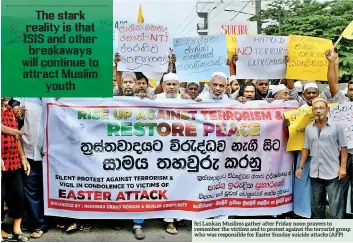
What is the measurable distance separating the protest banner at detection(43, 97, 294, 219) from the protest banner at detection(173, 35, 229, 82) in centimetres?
27

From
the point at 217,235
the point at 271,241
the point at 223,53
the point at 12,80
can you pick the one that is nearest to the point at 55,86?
the point at 12,80

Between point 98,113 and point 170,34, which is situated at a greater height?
point 170,34

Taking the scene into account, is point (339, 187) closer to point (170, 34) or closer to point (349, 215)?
point (349, 215)

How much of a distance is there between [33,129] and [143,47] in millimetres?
1182

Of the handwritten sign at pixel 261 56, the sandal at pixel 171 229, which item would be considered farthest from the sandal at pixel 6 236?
the handwritten sign at pixel 261 56

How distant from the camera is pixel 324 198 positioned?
491cm

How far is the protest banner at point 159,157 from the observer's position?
15.6ft

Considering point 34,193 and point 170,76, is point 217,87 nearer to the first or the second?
point 170,76

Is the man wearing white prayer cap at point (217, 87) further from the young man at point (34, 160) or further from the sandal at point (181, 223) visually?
the young man at point (34, 160)

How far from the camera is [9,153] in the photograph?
15.0 feet

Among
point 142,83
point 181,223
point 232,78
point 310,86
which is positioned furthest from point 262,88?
point 181,223

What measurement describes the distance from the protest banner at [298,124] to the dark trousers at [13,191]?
2.37m

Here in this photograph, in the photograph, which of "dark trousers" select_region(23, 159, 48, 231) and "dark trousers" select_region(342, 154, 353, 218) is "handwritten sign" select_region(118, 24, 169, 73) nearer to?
"dark trousers" select_region(23, 159, 48, 231)

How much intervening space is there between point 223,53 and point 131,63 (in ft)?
2.70
